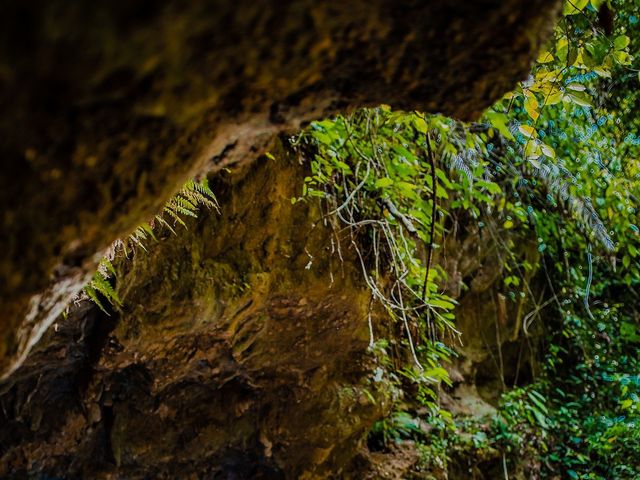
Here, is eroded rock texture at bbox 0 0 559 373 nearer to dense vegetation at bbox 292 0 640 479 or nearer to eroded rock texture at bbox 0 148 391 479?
dense vegetation at bbox 292 0 640 479

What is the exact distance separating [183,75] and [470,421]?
158 inches

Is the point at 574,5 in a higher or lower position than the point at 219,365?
higher

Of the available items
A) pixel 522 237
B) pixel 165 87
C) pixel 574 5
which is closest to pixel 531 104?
pixel 574 5

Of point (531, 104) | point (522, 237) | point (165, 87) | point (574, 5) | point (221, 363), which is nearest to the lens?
point (165, 87)

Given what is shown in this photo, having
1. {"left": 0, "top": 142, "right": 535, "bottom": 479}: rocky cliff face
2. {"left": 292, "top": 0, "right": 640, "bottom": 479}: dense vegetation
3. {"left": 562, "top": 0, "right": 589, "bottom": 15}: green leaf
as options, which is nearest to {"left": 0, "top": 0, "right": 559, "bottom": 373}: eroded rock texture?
{"left": 562, "top": 0, "right": 589, "bottom": 15}: green leaf

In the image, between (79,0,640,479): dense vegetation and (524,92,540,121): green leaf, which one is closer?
(524,92,540,121): green leaf

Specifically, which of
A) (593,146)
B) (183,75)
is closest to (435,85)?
(183,75)

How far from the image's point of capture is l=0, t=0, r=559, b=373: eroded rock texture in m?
0.48

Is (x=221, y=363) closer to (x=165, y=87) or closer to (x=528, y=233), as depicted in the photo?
(x=165, y=87)

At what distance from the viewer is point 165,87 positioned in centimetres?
55

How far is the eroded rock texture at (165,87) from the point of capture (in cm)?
48

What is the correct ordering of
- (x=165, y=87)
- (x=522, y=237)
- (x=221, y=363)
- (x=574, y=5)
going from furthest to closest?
(x=522, y=237) < (x=221, y=363) < (x=574, y=5) < (x=165, y=87)

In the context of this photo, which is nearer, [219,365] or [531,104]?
[531,104]

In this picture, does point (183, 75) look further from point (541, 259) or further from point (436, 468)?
point (541, 259)
